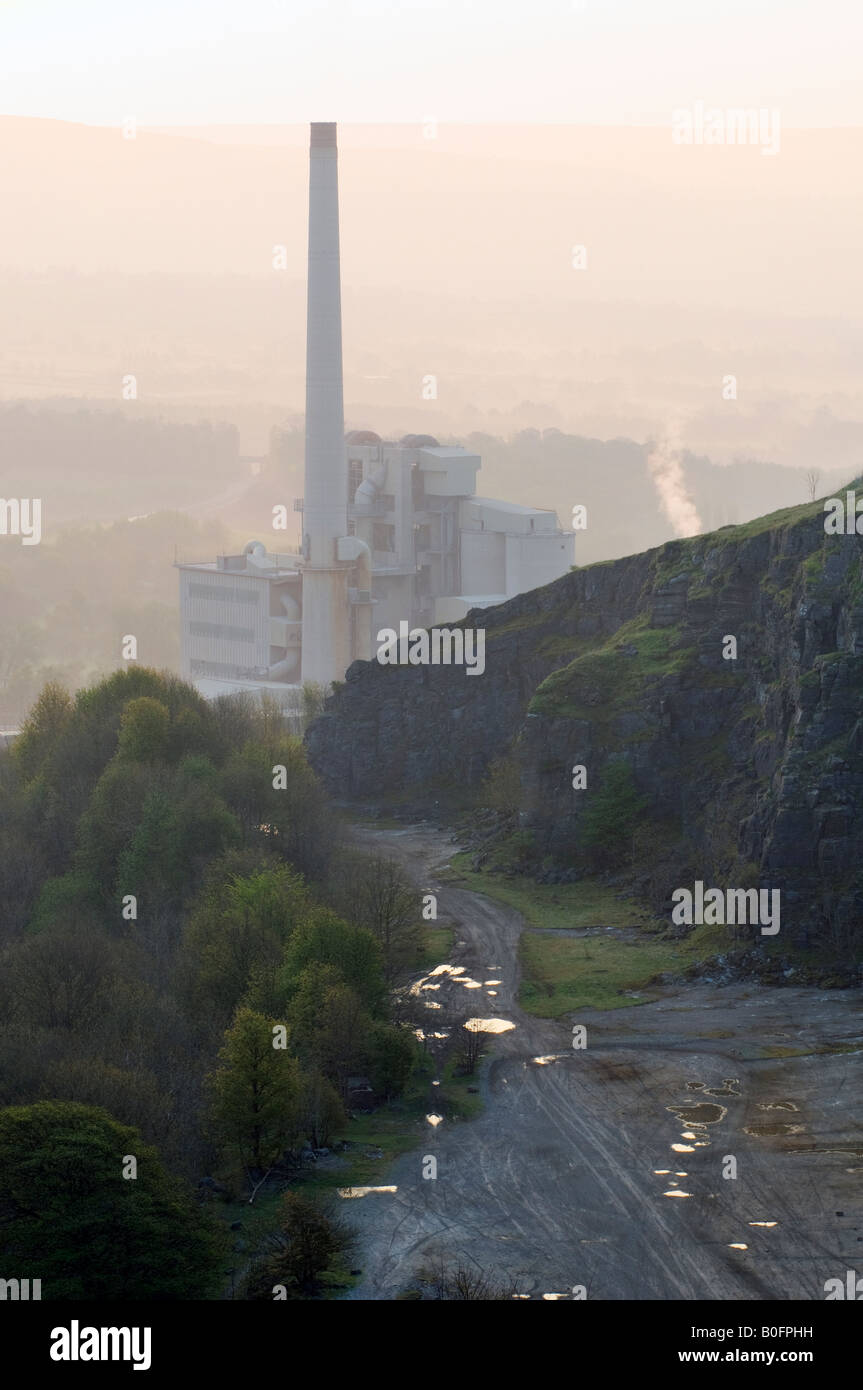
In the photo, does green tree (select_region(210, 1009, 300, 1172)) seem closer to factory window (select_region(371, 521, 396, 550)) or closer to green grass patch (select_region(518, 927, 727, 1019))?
green grass patch (select_region(518, 927, 727, 1019))

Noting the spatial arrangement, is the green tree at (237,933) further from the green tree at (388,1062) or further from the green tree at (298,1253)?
the green tree at (298,1253)

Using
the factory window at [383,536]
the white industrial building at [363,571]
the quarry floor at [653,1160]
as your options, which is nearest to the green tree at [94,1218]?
the quarry floor at [653,1160]

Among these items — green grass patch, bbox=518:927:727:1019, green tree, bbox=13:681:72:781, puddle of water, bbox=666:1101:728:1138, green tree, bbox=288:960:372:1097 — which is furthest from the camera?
green tree, bbox=13:681:72:781

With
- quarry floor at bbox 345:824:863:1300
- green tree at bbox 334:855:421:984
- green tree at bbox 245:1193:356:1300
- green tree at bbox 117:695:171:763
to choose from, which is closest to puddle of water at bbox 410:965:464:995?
green tree at bbox 334:855:421:984

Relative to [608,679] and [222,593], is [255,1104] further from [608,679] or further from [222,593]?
[222,593]

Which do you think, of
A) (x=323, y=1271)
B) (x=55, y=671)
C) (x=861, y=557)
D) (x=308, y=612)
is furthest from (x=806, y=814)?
(x=55, y=671)
